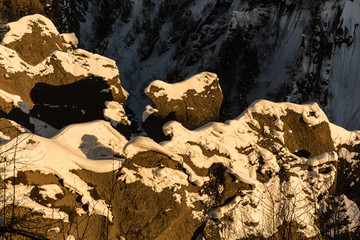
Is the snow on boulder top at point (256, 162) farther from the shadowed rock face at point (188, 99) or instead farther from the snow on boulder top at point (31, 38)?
the snow on boulder top at point (31, 38)

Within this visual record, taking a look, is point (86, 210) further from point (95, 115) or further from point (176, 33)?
point (176, 33)

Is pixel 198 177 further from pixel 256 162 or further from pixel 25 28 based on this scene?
pixel 25 28

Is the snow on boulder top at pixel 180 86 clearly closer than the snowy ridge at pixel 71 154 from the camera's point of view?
No

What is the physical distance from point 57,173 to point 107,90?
636 cm

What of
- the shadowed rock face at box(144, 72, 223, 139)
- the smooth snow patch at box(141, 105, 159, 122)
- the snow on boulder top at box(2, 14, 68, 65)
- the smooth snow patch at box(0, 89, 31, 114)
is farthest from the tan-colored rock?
the snow on boulder top at box(2, 14, 68, 65)

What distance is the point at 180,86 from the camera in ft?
31.0

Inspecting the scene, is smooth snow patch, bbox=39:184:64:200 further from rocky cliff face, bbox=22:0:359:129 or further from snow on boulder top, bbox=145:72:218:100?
rocky cliff face, bbox=22:0:359:129

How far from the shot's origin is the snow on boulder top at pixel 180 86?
29.6 feet

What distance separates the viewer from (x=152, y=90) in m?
8.97

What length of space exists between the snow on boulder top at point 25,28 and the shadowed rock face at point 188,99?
5.70 m

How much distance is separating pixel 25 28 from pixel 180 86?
6392 millimetres

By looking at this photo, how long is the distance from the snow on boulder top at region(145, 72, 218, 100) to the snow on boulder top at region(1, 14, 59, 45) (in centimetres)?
569

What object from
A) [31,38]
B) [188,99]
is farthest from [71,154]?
[31,38]

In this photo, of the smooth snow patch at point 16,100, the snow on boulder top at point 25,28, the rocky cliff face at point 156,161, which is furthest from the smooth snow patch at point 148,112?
the snow on boulder top at point 25,28
